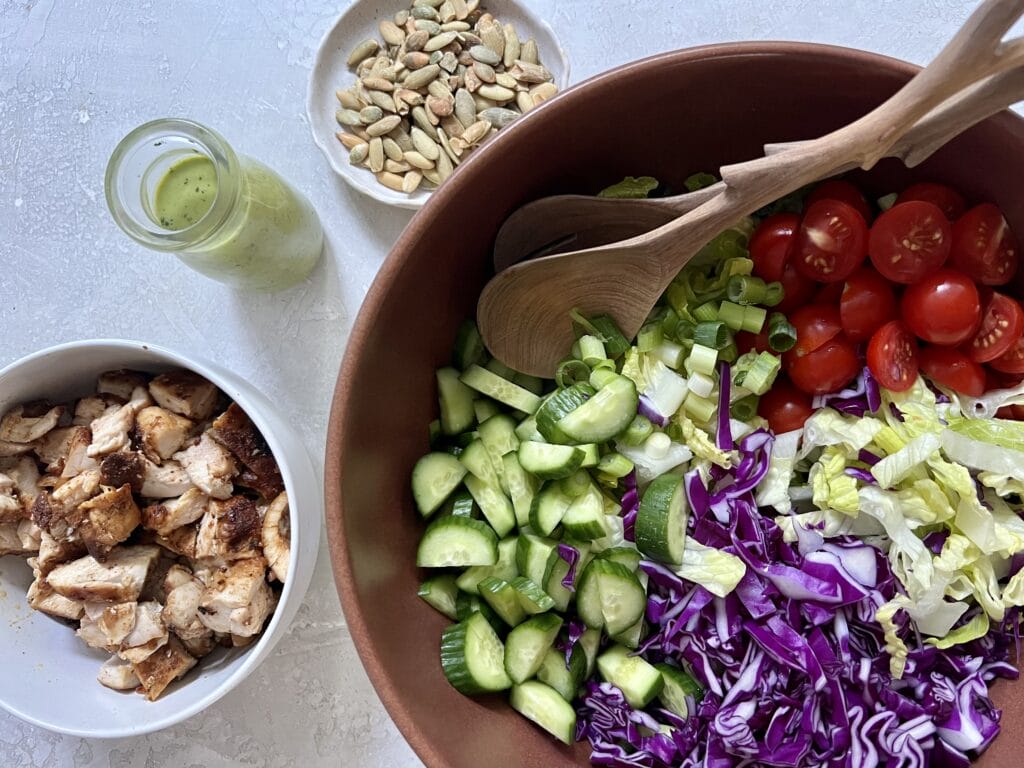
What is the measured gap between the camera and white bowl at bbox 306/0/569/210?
80.4 inches

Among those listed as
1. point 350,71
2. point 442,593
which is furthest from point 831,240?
point 350,71

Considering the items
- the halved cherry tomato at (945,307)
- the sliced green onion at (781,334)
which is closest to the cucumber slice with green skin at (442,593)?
the sliced green onion at (781,334)

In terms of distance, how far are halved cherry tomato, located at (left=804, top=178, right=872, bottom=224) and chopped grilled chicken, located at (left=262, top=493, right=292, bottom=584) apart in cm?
126

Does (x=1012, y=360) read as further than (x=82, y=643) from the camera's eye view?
No

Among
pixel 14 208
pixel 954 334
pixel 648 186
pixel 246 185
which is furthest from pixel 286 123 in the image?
pixel 954 334

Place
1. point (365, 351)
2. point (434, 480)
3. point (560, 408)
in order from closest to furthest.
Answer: point (365, 351)
point (560, 408)
point (434, 480)

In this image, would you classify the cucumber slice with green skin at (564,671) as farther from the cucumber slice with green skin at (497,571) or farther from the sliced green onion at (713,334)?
the sliced green onion at (713,334)

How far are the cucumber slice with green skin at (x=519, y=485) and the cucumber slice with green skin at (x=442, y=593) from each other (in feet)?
0.69

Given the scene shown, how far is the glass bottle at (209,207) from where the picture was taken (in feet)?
5.79

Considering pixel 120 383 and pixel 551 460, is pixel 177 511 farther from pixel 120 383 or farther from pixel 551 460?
pixel 551 460

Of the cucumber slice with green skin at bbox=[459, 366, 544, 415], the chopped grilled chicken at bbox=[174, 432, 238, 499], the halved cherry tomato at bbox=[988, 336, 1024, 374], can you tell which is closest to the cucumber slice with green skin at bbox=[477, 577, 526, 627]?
the cucumber slice with green skin at bbox=[459, 366, 544, 415]

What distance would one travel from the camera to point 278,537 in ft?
5.95

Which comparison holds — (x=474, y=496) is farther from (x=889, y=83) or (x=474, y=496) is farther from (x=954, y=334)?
(x=889, y=83)

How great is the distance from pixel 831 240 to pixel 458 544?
0.94 meters
